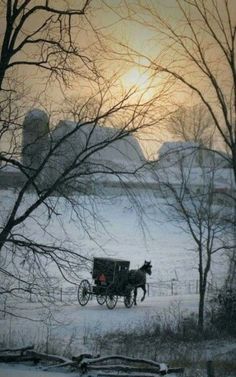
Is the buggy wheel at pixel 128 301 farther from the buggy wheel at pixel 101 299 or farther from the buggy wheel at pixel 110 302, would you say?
the buggy wheel at pixel 101 299

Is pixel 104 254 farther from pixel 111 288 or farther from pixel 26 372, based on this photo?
pixel 26 372

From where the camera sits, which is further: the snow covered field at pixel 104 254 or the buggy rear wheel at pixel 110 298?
the buggy rear wheel at pixel 110 298

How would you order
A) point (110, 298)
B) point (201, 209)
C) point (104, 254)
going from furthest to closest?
point (110, 298)
point (201, 209)
point (104, 254)

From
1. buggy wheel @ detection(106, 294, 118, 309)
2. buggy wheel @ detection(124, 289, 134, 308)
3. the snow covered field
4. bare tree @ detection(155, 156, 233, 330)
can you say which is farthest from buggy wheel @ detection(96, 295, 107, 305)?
bare tree @ detection(155, 156, 233, 330)

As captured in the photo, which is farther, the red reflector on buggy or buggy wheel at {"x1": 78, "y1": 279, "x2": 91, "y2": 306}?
buggy wheel at {"x1": 78, "y1": 279, "x2": 91, "y2": 306}

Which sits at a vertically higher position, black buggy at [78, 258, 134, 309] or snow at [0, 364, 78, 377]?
black buggy at [78, 258, 134, 309]

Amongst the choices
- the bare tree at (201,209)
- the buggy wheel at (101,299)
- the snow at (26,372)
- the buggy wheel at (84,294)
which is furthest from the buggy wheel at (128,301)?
the snow at (26,372)

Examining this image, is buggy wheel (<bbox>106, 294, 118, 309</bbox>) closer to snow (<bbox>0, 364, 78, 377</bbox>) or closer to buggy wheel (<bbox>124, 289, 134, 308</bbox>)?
buggy wheel (<bbox>124, 289, 134, 308</bbox>)

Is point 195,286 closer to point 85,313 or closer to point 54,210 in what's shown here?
point 85,313

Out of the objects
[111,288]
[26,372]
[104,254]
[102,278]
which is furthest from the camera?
[111,288]

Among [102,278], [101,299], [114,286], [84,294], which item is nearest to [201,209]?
[102,278]

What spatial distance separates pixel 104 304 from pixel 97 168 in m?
17.0

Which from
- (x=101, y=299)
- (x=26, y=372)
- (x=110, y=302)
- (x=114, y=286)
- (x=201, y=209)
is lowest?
(x=26, y=372)

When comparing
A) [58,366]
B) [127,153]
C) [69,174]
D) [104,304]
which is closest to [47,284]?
[69,174]
